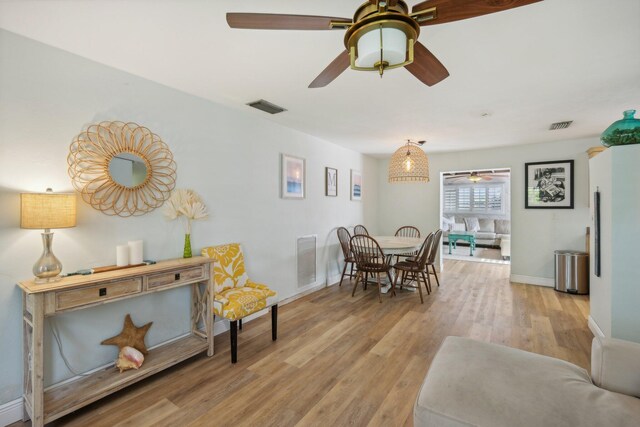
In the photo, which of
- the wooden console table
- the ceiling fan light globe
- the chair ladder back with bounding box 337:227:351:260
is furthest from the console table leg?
the chair ladder back with bounding box 337:227:351:260

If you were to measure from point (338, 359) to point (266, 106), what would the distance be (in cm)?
254

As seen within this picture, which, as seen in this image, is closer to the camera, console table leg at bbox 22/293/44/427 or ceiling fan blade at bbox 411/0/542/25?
ceiling fan blade at bbox 411/0/542/25

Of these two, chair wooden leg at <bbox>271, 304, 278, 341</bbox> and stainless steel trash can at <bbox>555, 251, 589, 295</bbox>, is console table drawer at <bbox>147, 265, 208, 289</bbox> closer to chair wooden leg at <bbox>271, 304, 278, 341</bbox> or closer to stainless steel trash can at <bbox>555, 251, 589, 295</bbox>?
chair wooden leg at <bbox>271, 304, 278, 341</bbox>

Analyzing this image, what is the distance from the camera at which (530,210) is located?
16.3 feet

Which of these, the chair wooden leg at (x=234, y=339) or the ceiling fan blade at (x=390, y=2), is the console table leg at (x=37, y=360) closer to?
the chair wooden leg at (x=234, y=339)

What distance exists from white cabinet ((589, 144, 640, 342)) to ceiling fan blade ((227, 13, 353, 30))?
8.84ft

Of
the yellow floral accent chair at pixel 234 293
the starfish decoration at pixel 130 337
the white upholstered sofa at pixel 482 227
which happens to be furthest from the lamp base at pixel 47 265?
the white upholstered sofa at pixel 482 227

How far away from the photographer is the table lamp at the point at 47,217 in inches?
66.9

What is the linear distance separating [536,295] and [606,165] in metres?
2.43

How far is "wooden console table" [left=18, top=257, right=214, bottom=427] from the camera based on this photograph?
166 cm

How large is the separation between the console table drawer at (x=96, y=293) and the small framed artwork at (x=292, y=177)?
2.07m

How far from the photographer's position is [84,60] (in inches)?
83.0

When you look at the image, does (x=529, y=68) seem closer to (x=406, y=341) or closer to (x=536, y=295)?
(x=406, y=341)

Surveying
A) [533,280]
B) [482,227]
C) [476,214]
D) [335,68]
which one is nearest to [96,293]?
[335,68]
